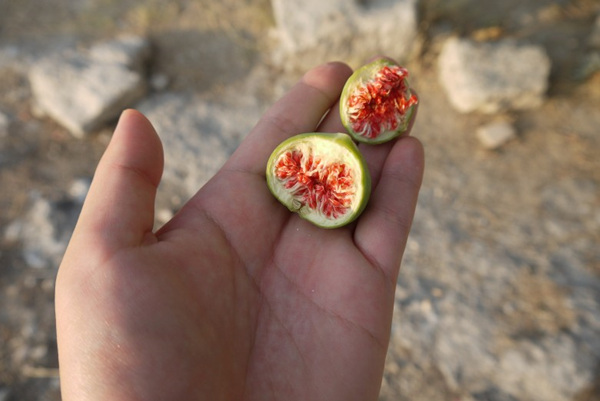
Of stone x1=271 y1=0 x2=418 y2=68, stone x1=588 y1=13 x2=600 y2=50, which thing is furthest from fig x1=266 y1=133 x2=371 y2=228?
stone x1=588 y1=13 x2=600 y2=50

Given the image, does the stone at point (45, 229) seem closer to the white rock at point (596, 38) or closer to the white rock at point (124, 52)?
the white rock at point (124, 52)

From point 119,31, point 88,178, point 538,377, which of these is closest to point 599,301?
point 538,377

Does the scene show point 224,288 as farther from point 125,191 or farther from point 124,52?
point 124,52

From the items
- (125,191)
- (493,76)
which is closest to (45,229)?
(125,191)

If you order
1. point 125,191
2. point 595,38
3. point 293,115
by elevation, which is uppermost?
point 125,191

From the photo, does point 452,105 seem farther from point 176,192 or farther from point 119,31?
point 119,31

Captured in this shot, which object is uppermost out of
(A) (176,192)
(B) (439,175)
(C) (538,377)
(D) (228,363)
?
(D) (228,363)

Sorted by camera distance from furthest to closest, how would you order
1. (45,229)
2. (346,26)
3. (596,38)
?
(596,38), (346,26), (45,229)
